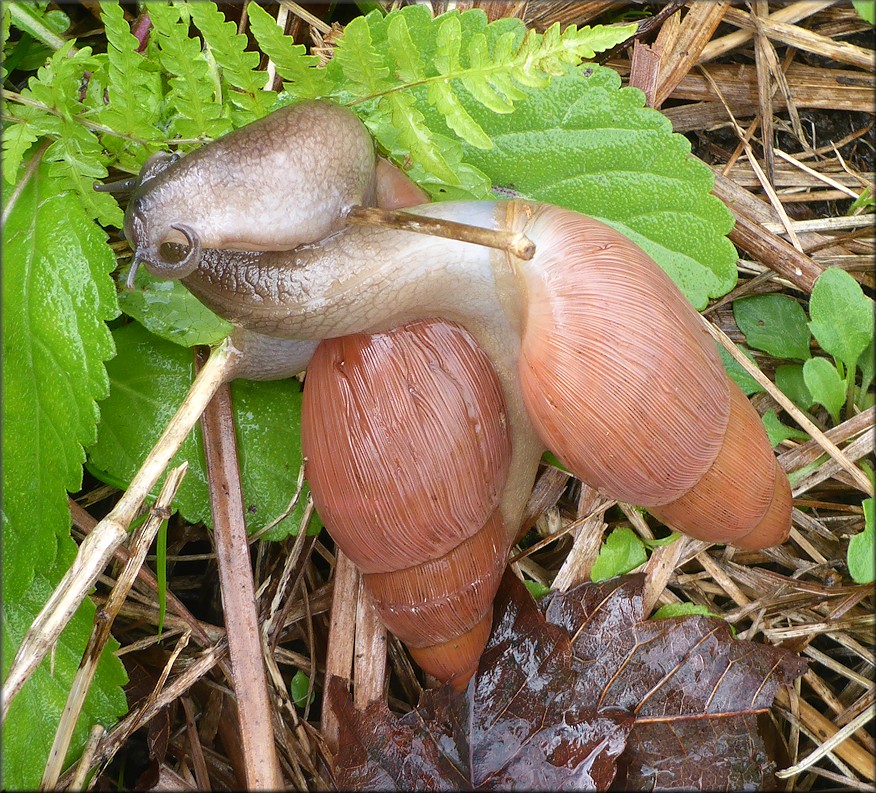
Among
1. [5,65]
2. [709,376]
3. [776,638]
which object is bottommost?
[776,638]

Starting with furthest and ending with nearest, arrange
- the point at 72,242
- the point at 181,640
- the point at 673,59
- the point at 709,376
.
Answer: the point at 673,59
the point at 181,640
the point at 72,242
the point at 709,376

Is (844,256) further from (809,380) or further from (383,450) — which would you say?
(383,450)

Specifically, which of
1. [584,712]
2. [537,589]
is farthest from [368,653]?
[584,712]

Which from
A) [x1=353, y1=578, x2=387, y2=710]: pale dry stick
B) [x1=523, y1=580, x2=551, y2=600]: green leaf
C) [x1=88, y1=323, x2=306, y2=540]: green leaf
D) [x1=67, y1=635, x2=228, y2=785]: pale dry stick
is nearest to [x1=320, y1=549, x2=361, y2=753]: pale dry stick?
[x1=353, y1=578, x2=387, y2=710]: pale dry stick

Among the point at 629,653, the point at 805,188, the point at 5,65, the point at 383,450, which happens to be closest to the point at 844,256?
the point at 805,188

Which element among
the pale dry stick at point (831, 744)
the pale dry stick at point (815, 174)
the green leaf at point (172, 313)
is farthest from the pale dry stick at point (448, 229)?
the pale dry stick at point (831, 744)
